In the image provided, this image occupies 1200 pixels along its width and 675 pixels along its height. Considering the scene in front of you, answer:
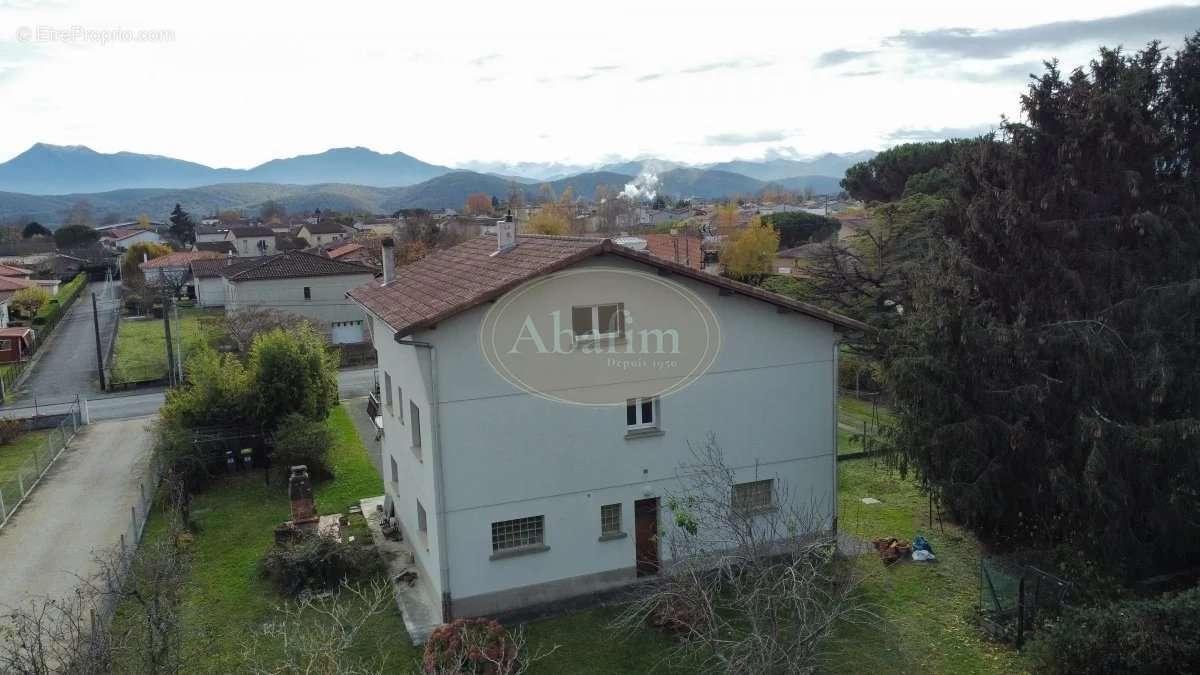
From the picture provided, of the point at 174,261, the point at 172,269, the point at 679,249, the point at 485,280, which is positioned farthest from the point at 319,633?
the point at 174,261

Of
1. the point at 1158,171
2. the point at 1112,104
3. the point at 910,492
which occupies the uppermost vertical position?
the point at 1112,104

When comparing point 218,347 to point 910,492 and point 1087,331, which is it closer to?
point 910,492

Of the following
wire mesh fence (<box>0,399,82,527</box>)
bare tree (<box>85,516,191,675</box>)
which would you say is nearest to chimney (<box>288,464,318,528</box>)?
bare tree (<box>85,516,191,675</box>)

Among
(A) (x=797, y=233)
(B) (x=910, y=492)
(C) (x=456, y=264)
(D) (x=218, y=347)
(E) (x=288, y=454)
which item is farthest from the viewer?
(A) (x=797, y=233)

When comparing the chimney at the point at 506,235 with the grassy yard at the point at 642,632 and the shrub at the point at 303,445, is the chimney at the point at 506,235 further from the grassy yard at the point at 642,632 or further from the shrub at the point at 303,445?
the shrub at the point at 303,445

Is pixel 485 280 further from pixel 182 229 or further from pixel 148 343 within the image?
pixel 182 229

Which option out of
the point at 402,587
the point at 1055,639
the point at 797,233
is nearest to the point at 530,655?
the point at 402,587
